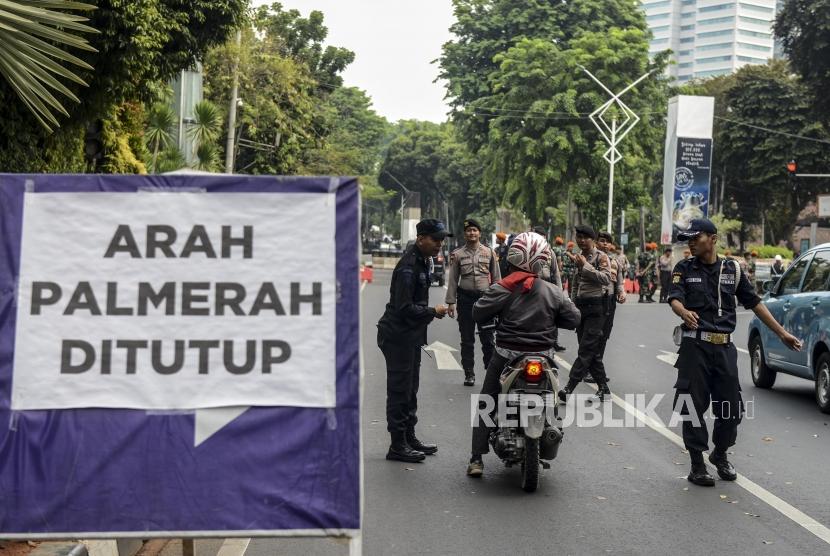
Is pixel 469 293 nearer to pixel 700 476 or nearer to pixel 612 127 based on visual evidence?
pixel 700 476

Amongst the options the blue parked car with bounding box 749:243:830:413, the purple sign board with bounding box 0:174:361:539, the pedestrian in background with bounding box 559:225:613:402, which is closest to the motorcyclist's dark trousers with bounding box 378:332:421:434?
the pedestrian in background with bounding box 559:225:613:402

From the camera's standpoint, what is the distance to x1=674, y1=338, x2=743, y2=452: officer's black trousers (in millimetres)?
7918

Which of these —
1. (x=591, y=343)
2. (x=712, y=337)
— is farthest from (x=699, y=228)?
(x=591, y=343)

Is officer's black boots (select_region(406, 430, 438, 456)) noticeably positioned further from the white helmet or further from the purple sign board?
the purple sign board

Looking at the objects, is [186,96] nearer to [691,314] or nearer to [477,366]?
[477,366]

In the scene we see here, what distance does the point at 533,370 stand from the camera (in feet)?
24.4

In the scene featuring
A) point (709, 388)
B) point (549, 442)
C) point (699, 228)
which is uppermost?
point (699, 228)

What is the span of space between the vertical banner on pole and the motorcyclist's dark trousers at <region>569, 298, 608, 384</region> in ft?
106

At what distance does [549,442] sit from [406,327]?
1.63m

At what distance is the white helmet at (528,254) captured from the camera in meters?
7.50

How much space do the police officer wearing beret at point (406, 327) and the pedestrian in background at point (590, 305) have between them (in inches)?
142

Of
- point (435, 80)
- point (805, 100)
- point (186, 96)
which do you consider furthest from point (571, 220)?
point (186, 96)

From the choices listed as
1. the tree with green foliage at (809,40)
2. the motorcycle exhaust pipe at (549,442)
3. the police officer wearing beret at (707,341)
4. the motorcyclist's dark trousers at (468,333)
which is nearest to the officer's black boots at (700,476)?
the police officer wearing beret at (707,341)

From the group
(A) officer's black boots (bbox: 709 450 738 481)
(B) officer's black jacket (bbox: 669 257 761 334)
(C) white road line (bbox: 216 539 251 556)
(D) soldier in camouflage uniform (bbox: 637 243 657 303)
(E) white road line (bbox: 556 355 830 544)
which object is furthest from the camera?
(D) soldier in camouflage uniform (bbox: 637 243 657 303)
